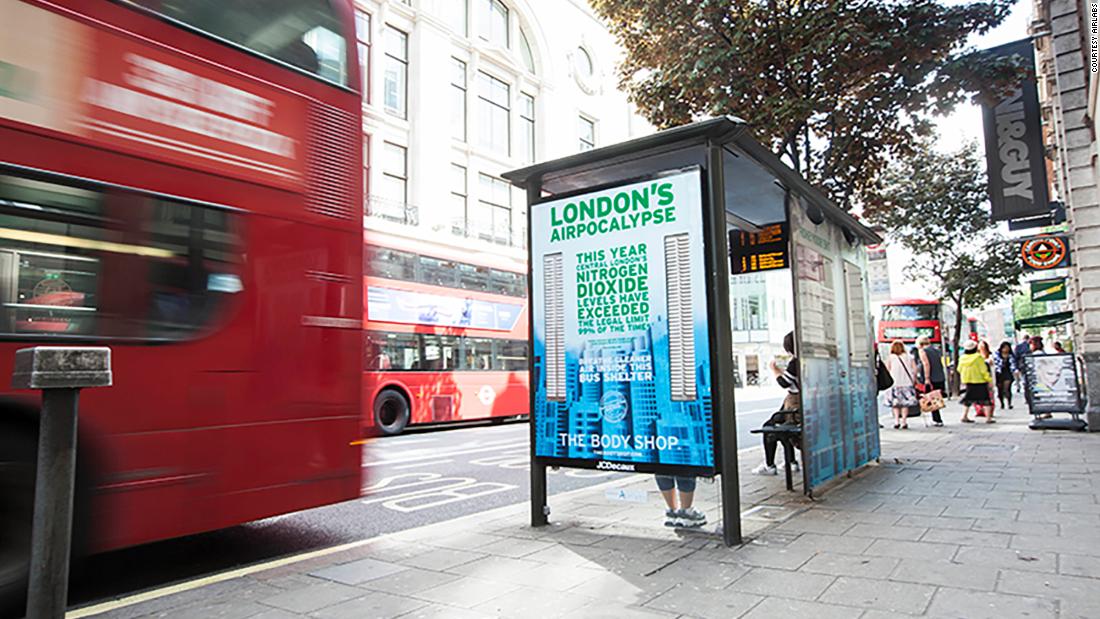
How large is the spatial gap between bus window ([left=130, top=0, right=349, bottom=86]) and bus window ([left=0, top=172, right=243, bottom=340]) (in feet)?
4.15

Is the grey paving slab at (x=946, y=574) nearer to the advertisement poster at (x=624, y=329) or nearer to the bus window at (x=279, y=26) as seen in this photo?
the advertisement poster at (x=624, y=329)

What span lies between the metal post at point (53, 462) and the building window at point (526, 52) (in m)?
31.4

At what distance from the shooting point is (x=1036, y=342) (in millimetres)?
14898

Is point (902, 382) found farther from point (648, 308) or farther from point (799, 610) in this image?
point (799, 610)

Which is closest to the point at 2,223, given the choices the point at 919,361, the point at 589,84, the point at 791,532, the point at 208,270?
the point at 208,270

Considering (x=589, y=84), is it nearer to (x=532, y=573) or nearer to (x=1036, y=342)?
(x=1036, y=342)

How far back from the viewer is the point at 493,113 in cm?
2917

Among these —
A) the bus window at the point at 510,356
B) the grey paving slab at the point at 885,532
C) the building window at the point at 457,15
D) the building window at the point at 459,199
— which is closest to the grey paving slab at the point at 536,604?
the grey paving slab at the point at 885,532

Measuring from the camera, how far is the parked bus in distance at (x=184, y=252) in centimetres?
381

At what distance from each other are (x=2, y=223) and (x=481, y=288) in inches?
533

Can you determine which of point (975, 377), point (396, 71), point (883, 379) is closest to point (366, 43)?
point (396, 71)

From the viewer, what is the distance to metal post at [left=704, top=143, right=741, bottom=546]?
461 cm

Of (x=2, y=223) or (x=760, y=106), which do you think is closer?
(x=2, y=223)

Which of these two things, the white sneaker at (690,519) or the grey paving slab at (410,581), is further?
the white sneaker at (690,519)
